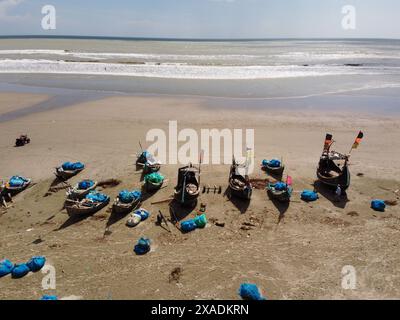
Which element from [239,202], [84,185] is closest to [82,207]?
[84,185]

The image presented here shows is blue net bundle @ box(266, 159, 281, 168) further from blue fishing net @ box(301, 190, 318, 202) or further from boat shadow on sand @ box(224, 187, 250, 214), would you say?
boat shadow on sand @ box(224, 187, 250, 214)

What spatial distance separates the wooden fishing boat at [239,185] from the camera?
12.8 m

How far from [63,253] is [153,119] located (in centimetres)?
1392

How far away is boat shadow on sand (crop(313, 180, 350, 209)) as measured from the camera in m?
13.0

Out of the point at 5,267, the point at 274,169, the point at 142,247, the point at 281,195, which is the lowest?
the point at 5,267

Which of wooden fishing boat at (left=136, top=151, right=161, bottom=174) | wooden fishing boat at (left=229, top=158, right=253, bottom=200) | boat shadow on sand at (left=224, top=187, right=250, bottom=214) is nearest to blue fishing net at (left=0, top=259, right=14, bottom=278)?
wooden fishing boat at (left=136, top=151, right=161, bottom=174)

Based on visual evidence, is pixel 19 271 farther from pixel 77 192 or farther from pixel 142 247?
pixel 77 192

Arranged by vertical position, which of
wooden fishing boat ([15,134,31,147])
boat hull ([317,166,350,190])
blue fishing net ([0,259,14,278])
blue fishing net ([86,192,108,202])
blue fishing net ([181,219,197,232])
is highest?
wooden fishing boat ([15,134,31,147])

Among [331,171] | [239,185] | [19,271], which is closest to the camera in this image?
[19,271]

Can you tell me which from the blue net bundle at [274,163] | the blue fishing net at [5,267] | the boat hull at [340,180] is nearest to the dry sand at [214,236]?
the blue fishing net at [5,267]

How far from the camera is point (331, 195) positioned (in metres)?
13.6

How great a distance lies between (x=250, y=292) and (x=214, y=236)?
9.25ft

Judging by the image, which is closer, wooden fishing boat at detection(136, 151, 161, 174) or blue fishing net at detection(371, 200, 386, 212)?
blue fishing net at detection(371, 200, 386, 212)

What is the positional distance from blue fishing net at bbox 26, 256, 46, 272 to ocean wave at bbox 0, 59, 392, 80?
33762 millimetres
